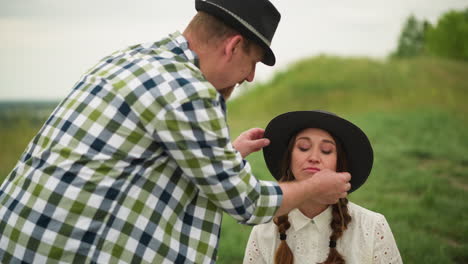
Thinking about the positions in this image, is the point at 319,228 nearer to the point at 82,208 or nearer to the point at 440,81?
the point at 82,208

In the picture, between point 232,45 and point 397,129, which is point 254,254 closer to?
point 232,45

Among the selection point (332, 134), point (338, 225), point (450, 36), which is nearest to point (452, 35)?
point (450, 36)

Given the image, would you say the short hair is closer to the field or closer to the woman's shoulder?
the woman's shoulder

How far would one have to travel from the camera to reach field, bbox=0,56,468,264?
5121mm

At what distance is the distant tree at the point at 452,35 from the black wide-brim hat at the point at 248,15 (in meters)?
19.8

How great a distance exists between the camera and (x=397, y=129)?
388 inches

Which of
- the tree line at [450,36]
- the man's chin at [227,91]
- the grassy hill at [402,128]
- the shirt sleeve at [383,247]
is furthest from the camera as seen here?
the tree line at [450,36]

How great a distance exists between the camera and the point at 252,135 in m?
2.74

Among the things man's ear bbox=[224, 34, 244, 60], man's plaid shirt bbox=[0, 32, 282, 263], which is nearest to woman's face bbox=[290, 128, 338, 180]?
man's plaid shirt bbox=[0, 32, 282, 263]

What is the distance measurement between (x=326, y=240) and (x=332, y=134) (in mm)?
592

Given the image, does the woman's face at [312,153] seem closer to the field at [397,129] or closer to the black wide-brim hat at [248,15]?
the black wide-brim hat at [248,15]

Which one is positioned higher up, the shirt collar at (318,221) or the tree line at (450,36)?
the tree line at (450,36)

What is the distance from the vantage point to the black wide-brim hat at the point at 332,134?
2631 millimetres

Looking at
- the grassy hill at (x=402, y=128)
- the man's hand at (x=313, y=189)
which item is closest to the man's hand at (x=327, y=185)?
the man's hand at (x=313, y=189)
